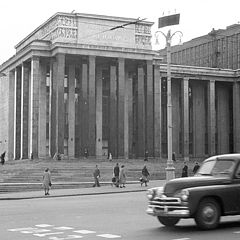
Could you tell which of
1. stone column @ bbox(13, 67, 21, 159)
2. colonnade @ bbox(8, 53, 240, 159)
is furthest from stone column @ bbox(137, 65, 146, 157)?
stone column @ bbox(13, 67, 21, 159)

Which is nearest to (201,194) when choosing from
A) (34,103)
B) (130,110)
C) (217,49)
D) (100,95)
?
(34,103)

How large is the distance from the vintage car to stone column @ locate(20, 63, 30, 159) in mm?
66422

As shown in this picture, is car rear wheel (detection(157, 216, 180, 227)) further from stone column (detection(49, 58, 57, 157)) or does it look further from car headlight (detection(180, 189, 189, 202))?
stone column (detection(49, 58, 57, 157))

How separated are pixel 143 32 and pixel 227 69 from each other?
2069 centimetres

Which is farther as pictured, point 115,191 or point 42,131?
point 42,131

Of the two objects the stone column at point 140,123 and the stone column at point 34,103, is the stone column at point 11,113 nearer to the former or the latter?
the stone column at point 34,103

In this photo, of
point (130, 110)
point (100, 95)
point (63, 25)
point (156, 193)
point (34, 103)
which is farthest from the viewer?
point (130, 110)

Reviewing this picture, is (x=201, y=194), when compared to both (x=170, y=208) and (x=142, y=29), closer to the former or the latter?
(x=170, y=208)

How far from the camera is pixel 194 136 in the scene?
92000 millimetres

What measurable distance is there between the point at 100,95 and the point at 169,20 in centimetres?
5283

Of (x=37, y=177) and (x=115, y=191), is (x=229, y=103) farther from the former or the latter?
(x=115, y=191)

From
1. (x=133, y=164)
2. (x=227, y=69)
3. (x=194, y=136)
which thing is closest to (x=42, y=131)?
(x=133, y=164)

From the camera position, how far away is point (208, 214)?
14047 millimetres

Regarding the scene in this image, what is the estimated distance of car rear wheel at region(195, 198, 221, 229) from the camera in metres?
13.9
